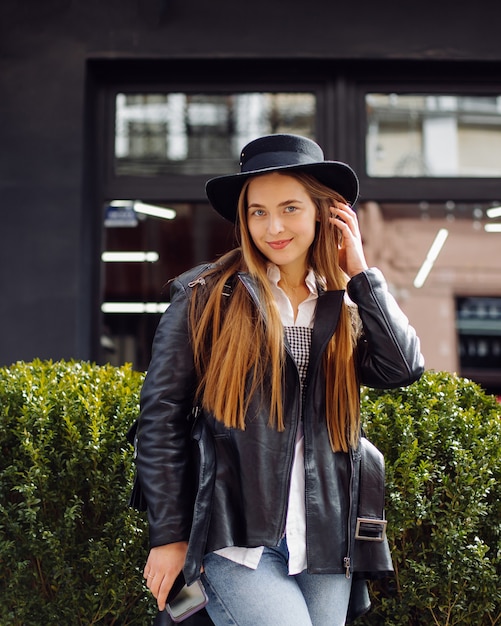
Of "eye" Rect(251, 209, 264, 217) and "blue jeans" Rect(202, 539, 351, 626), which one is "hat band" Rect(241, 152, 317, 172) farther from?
"blue jeans" Rect(202, 539, 351, 626)

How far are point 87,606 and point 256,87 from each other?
4.10 meters

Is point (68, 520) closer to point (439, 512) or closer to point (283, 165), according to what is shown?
point (439, 512)

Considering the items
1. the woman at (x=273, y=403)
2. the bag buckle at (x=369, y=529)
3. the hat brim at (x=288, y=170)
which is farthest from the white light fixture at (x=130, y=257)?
the bag buckle at (x=369, y=529)

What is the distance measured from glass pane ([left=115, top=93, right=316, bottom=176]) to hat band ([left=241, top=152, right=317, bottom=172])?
12.1 ft

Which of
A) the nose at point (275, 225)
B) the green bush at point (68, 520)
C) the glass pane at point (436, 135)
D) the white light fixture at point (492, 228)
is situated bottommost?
the green bush at point (68, 520)

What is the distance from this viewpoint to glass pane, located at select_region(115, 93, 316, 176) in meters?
6.09

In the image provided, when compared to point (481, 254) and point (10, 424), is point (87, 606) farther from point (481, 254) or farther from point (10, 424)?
point (481, 254)

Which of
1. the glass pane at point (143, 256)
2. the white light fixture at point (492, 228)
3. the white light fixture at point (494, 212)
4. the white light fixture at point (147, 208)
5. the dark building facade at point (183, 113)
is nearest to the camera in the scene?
the dark building facade at point (183, 113)

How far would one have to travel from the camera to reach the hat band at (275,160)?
2.39 metres

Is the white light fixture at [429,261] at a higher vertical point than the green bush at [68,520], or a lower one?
higher

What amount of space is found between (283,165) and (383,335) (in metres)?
0.58

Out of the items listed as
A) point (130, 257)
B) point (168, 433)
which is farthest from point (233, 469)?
point (130, 257)

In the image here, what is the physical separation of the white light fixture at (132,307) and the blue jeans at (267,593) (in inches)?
145

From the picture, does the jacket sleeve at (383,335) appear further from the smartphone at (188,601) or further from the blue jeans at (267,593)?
the smartphone at (188,601)
